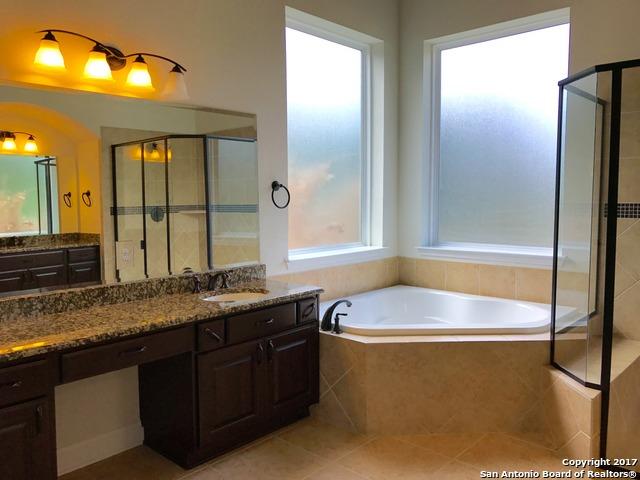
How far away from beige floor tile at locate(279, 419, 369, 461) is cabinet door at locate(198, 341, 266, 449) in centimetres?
24

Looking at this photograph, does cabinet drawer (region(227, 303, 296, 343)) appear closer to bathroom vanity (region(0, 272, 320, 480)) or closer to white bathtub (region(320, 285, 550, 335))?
bathroom vanity (region(0, 272, 320, 480))

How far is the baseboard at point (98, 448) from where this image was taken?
256cm

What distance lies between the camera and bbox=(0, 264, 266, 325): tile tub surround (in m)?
2.31

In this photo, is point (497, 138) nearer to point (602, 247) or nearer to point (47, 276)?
point (602, 247)

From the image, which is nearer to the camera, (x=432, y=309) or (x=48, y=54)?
(x=48, y=54)

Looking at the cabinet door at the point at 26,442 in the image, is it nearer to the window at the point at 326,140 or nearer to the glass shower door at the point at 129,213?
the glass shower door at the point at 129,213

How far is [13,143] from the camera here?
2.31 m

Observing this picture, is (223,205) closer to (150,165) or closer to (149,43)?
(150,165)

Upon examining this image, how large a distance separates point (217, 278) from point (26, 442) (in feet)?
4.48

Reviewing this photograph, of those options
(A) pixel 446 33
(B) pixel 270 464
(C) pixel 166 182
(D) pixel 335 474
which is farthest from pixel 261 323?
(A) pixel 446 33

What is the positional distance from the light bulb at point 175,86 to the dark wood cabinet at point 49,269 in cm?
91

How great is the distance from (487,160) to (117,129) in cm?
271

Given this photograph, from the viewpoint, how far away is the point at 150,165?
2.79m

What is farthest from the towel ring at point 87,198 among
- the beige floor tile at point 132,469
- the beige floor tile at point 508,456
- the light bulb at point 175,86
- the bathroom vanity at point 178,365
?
the beige floor tile at point 508,456
